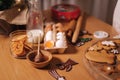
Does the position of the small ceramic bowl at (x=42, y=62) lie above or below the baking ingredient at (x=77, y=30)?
below

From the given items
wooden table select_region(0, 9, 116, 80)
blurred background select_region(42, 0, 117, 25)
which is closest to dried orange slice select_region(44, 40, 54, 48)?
wooden table select_region(0, 9, 116, 80)

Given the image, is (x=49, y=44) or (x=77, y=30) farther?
(x=77, y=30)

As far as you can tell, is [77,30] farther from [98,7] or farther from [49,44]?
[98,7]

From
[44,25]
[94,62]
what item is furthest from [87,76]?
[44,25]

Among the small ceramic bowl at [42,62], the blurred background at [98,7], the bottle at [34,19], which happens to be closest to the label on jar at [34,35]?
the bottle at [34,19]

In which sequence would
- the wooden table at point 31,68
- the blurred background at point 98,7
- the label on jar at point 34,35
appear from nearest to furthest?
the wooden table at point 31,68
the label on jar at point 34,35
the blurred background at point 98,7

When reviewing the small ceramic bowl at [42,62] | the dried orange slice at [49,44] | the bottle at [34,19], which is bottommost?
the small ceramic bowl at [42,62]

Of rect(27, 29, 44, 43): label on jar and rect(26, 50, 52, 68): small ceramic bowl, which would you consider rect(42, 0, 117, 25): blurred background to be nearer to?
rect(27, 29, 44, 43): label on jar

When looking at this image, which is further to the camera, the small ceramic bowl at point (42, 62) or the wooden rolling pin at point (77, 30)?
the wooden rolling pin at point (77, 30)

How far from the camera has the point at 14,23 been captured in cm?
102

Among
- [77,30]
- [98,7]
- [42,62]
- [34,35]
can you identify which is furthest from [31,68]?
[98,7]

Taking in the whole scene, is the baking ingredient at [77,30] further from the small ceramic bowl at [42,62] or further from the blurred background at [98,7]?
the blurred background at [98,7]

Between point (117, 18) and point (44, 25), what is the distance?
339 mm

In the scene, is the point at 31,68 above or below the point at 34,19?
below
